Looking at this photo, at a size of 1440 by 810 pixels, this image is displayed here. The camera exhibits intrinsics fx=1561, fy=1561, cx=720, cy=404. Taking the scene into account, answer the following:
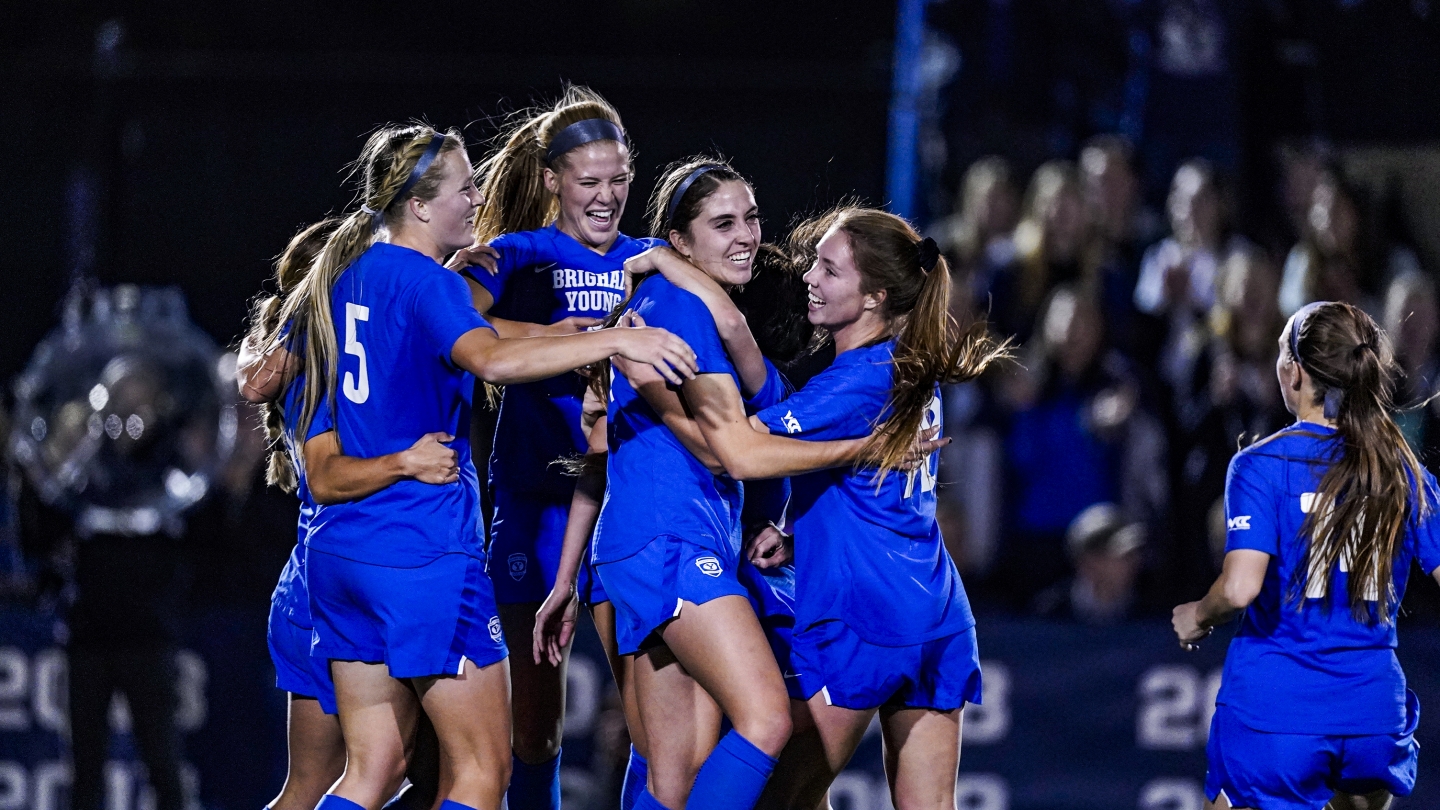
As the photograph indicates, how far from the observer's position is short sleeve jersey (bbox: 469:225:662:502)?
394 cm

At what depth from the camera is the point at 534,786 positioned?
4133 mm

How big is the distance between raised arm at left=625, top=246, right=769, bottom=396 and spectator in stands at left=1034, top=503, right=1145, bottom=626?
3.08 m

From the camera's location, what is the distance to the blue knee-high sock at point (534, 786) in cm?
413

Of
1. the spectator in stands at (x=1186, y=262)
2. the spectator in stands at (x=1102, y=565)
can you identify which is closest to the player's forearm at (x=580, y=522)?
the spectator in stands at (x=1102, y=565)

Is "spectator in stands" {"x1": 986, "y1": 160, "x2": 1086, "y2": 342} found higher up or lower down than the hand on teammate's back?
higher up

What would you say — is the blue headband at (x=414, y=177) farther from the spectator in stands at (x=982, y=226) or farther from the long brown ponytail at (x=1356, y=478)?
the spectator in stands at (x=982, y=226)

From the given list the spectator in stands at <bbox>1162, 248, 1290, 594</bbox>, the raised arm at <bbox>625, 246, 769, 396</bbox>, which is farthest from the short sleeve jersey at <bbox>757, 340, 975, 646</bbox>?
the spectator in stands at <bbox>1162, 248, 1290, 594</bbox>

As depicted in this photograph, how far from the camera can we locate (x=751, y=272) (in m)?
3.72

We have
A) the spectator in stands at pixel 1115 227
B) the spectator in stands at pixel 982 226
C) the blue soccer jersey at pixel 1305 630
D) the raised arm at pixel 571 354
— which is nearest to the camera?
the raised arm at pixel 571 354

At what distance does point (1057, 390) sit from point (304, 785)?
376 cm

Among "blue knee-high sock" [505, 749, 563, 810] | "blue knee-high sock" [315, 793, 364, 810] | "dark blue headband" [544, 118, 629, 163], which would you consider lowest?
"blue knee-high sock" [505, 749, 563, 810]

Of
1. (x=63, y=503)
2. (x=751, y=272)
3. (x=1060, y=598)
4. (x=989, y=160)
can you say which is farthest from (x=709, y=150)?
(x=751, y=272)

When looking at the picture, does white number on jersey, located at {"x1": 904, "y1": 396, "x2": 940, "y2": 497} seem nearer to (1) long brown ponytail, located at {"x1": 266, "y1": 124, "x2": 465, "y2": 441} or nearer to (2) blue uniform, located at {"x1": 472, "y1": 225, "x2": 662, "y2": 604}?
(2) blue uniform, located at {"x1": 472, "y1": 225, "x2": 662, "y2": 604}

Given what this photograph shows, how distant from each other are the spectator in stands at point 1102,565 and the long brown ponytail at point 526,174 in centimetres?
307
